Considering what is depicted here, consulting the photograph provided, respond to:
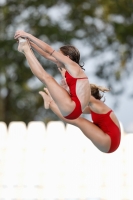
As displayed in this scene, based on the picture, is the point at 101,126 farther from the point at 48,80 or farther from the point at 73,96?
the point at 48,80

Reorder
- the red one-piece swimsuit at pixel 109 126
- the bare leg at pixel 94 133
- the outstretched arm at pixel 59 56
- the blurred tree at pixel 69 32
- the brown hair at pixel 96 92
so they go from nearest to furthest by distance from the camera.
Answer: the outstretched arm at pixel 59 56
the bare leg at pixel 94 133
the red one-piece swimsuit at pixel 109 126
the brown hair at pixel 96 92
the blurred tree at pixel 69 32

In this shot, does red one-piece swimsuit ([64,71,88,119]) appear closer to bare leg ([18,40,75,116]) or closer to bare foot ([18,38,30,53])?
bare leg ([18,40,75,116])

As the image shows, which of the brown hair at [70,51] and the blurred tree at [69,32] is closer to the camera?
the brown hair at [70,51]

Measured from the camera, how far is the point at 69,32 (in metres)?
13.1

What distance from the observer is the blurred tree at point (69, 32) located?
43.3 ft

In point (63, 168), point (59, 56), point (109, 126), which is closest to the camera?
point (59, 56)

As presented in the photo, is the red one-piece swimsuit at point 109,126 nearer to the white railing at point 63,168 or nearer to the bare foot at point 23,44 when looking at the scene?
the bare foot at point 23,44

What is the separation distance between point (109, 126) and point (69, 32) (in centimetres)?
907

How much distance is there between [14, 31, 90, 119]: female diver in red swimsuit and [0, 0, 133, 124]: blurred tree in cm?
903

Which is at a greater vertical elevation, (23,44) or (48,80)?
(23,44)

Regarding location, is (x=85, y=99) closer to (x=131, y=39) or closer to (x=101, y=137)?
(x=101, y=137)

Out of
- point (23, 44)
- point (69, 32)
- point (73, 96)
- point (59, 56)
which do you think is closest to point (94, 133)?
point (73, 96)

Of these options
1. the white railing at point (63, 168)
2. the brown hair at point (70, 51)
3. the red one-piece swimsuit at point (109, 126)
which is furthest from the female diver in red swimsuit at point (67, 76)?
the white railing at point (63, 168)

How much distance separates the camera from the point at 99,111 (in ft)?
14.2
